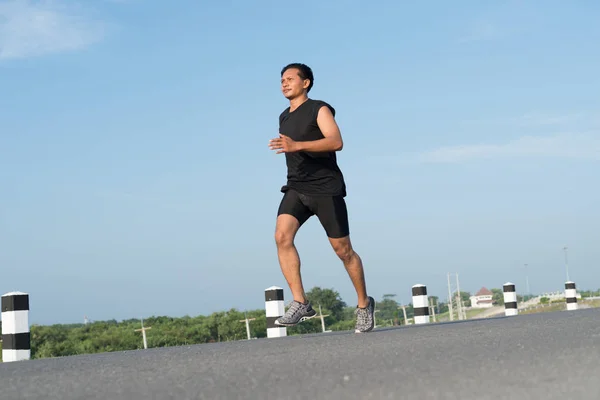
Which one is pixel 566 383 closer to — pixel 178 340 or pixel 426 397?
pixel 426 397

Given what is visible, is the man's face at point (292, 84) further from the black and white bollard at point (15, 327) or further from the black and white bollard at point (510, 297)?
the black and white bollard at point (510, 297)

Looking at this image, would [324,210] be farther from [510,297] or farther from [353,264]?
[510,297]

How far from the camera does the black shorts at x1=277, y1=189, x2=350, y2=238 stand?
6629mm

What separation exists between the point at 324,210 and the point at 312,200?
0.13 metres

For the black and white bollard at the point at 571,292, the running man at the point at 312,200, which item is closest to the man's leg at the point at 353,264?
the running man at the point at 312,200

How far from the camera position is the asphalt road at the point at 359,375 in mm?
2475

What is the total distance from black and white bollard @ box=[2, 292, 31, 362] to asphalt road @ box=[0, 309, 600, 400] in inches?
124

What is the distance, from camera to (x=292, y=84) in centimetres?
691

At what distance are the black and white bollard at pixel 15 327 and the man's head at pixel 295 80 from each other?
10.6 feet

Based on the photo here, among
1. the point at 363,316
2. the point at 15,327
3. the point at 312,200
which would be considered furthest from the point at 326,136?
the point at 15,327

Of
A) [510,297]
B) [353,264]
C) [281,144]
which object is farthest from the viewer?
[510,297]

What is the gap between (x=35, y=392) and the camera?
3029 mm

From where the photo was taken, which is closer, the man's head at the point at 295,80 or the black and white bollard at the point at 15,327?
the man's head at the point at 295,80

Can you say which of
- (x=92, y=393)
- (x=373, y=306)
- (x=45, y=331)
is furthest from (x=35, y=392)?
(x=45, y=331)
